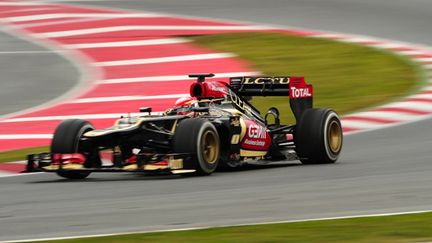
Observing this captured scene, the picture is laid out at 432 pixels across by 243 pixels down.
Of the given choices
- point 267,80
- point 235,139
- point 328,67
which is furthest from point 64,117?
point 328,67

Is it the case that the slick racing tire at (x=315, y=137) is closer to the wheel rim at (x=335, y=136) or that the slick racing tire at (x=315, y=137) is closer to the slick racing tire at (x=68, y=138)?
the wheel rim at (x=335, y=136)

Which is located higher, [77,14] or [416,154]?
[77,14]

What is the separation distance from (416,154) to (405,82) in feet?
20.7

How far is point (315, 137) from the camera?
12.1 meters

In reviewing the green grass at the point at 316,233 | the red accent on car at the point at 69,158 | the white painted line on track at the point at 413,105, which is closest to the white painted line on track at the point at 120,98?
the white painted line on track at the point at 413,105

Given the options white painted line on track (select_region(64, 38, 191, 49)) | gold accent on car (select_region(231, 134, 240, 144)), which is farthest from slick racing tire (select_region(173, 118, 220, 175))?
white painted line on track (select_region(64, 38, 191, 49))

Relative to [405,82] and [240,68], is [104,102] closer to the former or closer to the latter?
[240,68]

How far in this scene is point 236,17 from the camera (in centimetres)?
2539

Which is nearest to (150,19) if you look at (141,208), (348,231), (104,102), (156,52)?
(156,52)

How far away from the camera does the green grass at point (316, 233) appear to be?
23.5ft

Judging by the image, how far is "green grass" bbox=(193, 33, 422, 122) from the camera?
58.1ft

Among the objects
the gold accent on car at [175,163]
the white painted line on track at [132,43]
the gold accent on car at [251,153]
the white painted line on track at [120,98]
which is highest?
the white painted line on track at [132,43]

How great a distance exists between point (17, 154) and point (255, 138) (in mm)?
3300

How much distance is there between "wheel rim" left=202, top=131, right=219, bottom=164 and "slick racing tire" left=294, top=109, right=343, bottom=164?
54.3 inches
